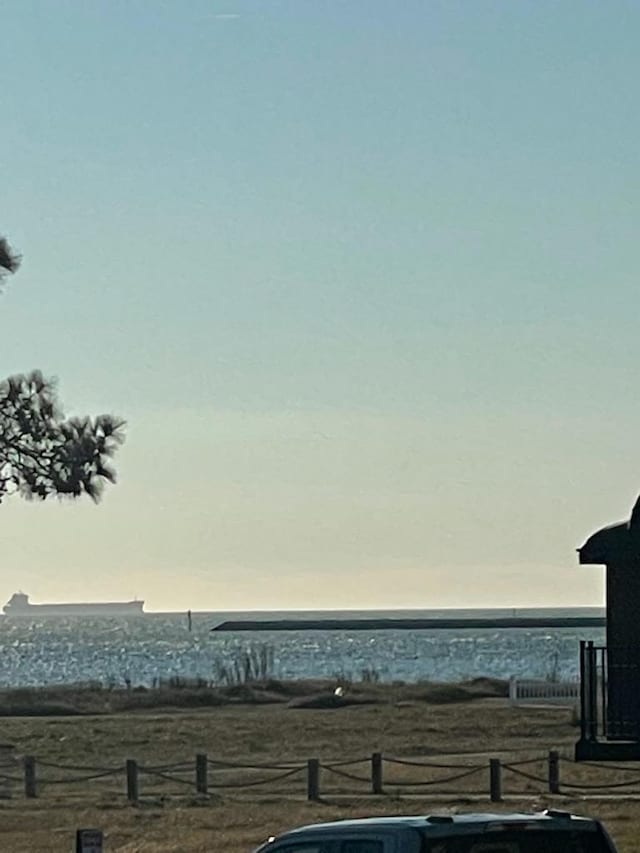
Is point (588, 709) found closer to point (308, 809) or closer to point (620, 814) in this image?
point (620, 814)

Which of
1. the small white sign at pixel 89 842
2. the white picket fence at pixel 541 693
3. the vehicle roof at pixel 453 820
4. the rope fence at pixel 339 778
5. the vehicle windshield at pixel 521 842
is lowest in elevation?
the rope fence at pixel 339 778

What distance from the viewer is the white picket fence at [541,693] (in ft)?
206

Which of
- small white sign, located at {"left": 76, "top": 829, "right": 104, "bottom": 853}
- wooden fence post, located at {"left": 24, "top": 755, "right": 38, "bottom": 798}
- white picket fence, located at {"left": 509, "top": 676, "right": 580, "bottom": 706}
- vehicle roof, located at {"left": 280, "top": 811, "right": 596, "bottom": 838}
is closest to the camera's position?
vehicle roof, located at {"left": 280, "top": 811, "right": 596, "bottom": 838}

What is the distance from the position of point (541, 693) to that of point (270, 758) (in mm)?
22167

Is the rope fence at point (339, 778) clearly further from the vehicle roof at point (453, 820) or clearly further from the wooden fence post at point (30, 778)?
the vehicle roof at point (453, 820)

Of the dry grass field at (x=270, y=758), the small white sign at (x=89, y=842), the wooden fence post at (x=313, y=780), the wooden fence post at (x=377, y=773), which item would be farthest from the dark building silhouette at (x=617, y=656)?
the small white sign at (x=89, y=842)

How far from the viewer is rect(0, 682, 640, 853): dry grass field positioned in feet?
97.7

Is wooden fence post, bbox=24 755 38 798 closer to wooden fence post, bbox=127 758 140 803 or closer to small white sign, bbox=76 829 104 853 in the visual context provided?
wooden fence post, bbox=127 758 140 803

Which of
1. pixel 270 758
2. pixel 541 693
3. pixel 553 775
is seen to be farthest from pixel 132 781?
pixel 541 693

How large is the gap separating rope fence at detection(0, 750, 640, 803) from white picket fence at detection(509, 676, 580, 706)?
21.4m

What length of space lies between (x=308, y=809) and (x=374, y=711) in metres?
28.9

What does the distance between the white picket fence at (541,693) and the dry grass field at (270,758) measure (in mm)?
694

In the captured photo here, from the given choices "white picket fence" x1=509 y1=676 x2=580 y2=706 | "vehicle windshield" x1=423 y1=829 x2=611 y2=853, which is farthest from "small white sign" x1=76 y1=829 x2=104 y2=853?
"white picket fence" x1=509 y1=676 x2=580 y2=706

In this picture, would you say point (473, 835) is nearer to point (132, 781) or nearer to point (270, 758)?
point (132, 781)
